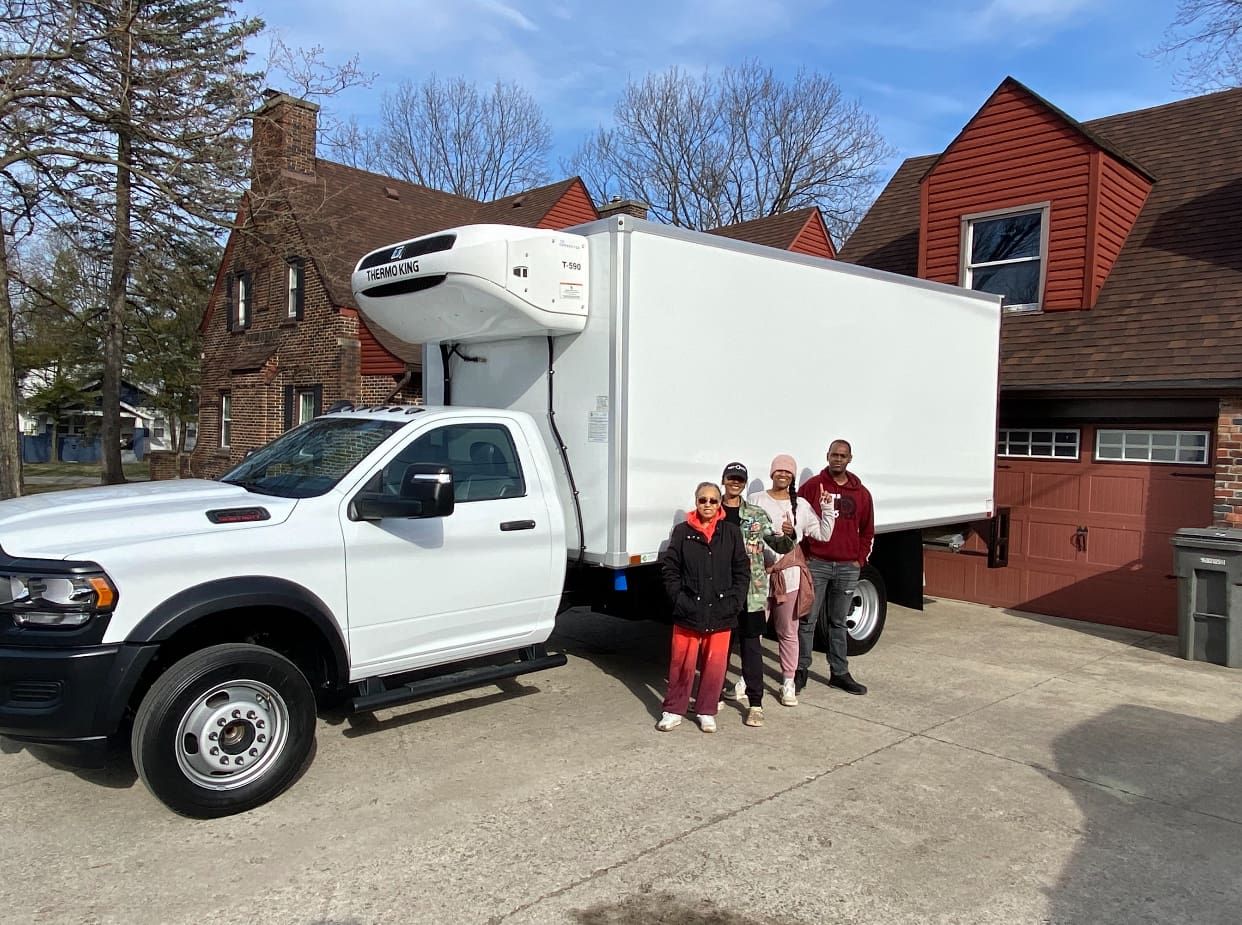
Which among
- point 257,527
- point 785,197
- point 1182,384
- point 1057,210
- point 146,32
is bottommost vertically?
point 257,527

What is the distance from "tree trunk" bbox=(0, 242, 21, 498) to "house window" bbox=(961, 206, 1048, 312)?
13.1 metres

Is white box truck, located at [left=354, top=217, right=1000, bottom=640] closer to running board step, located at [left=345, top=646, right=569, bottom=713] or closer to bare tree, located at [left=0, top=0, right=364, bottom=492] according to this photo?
running board step, located at [left=345, top=646, right=569, bottom=713]

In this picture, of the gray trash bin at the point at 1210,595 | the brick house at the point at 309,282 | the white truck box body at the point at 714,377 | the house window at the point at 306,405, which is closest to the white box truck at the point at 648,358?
the white truck box body at the point at 714,377

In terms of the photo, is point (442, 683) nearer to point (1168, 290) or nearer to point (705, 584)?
point (705, 584)

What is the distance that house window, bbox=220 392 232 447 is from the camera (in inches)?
917

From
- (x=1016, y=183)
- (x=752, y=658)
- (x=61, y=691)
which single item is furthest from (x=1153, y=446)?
(x=61, y=691)

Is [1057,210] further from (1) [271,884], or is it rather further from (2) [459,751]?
(1) [271,884]

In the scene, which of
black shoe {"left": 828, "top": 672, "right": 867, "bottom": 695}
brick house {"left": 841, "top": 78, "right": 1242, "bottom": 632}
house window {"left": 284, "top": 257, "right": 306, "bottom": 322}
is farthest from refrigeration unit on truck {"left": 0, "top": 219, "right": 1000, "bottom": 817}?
house window {"left": 284, "top": 257, "right": 306, "bottom": 322}

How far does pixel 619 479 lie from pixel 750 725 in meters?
1.77

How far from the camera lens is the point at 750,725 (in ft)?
19.0

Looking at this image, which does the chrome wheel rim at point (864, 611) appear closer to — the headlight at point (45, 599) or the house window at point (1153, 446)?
the house window at point (1153, 446)

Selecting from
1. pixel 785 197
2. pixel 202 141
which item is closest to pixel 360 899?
pixel 202 141

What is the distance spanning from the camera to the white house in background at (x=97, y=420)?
147ft

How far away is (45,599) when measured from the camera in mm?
3930
